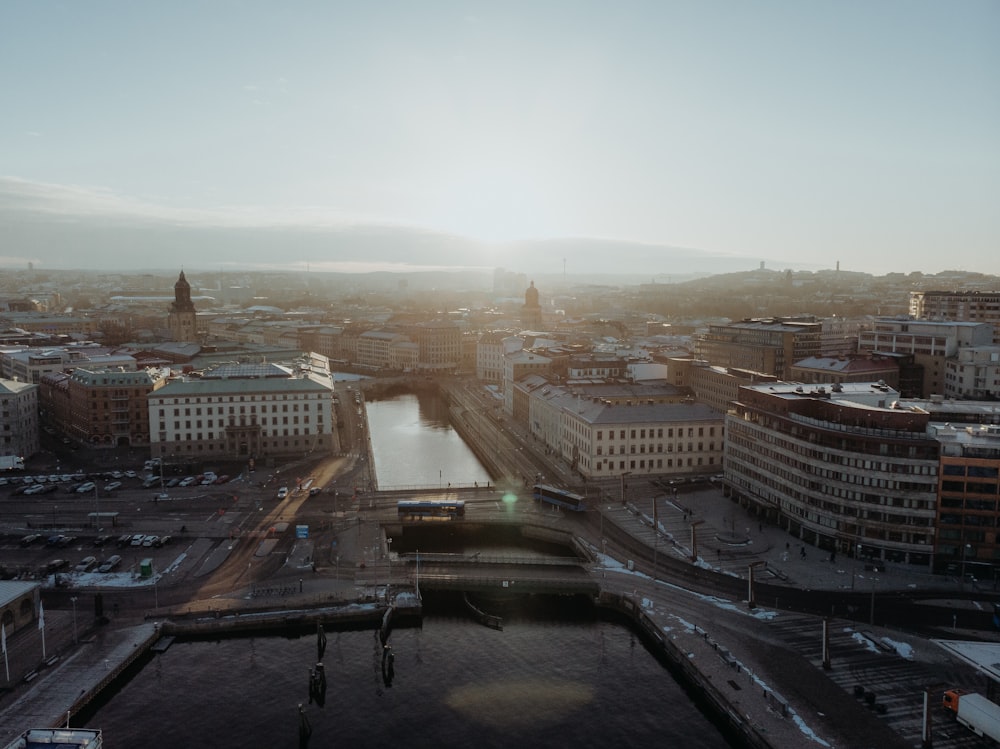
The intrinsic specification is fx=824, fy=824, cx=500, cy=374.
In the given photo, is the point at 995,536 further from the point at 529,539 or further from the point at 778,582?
the point at 529,539

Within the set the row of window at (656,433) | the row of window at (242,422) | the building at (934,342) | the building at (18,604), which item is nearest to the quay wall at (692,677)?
the row of window at (656,433)

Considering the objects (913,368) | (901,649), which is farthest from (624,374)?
(901,649)

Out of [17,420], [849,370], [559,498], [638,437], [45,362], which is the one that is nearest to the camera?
[559,498]

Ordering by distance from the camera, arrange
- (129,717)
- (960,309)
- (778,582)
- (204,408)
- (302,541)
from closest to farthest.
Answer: (129,717) < (778,582) < (302,541) < (204,408) < (960,309)

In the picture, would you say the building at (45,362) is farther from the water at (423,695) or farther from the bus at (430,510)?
the water at (423,695)

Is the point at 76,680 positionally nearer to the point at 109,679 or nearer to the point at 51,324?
the point at 109,679

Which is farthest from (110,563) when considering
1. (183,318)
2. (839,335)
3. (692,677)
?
(183,318)
